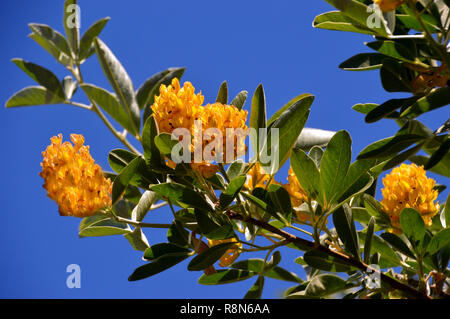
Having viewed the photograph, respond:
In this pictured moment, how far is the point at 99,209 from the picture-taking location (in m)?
1.36

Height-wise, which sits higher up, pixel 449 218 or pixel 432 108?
pixel 432 108

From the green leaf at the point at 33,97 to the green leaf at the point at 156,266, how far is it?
81 centimetres

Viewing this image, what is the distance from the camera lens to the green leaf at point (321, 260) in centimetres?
141

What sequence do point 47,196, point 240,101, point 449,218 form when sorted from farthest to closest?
point 449,218
point 240,101
point 47,196

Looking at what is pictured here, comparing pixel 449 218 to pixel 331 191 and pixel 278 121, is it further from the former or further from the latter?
pixel 278 121

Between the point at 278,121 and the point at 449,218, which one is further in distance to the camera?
the point at 449,218

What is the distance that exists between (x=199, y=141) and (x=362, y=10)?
0.59 meters

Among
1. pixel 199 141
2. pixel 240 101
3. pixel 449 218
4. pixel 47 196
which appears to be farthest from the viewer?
pixel 449 218

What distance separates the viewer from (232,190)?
4.10 ft

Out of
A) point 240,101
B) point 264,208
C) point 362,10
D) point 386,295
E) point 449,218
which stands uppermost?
point 362,10

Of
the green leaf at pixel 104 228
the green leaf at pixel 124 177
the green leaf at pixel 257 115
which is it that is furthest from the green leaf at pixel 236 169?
the green leaf at pixel 104 228

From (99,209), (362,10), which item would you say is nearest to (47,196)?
(99,209)

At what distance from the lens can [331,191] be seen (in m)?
1.40

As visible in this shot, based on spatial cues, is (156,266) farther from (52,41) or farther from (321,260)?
(52,41)
